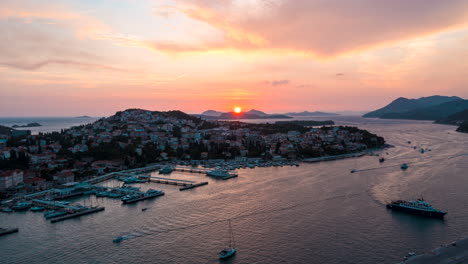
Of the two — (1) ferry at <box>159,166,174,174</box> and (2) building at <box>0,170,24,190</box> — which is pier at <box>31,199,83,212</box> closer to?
(2) building at <box>0,170,24,190</box>

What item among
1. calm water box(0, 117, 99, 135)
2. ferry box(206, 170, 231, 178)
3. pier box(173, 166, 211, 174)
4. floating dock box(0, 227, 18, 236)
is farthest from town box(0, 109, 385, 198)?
calm water box(0, 117, 99, 135)

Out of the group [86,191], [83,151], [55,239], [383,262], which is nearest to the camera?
[383,262]

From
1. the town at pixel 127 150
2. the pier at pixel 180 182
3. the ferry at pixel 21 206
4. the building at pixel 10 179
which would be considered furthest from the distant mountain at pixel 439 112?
the ferry at pixel 21 206

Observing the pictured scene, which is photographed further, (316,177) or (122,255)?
(316,177)

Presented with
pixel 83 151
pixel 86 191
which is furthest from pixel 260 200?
pixel 83 151

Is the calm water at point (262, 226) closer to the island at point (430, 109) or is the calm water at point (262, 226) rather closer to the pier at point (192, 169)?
the pier at point (192, 169)

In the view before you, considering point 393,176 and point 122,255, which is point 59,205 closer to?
point 122,255
